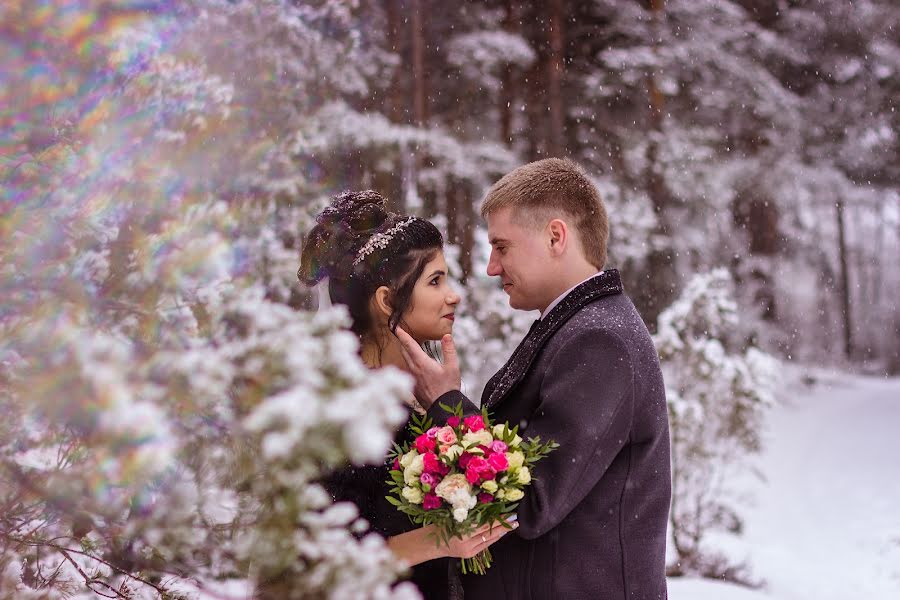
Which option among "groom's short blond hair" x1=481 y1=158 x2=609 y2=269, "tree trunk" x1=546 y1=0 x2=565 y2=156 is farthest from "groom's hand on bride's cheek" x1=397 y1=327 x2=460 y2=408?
"tree trunk" x1=546 y1=0 x2=565 y2=156

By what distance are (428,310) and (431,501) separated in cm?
82

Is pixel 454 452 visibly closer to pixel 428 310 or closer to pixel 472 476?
pixel 472 476

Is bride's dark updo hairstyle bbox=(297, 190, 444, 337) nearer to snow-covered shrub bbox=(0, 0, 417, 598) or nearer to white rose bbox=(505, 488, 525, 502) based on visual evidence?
snow-covered shrub bbox=(0, 0, 417, 598)

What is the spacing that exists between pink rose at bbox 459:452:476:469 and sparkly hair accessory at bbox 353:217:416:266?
931mm

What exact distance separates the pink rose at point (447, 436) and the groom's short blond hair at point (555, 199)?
30.9 inches

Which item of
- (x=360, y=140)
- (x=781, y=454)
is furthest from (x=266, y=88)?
(x=781, y=454)

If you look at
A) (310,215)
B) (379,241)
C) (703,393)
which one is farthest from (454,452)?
(703,393)

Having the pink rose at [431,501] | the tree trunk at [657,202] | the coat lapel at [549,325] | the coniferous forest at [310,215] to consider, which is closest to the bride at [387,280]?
the coat lapel at [549,325]

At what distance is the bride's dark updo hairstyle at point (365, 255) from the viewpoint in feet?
9.26

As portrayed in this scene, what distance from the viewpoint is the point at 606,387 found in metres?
2.27

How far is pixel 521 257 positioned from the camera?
8.79 ft

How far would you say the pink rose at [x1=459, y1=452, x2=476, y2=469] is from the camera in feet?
7.04

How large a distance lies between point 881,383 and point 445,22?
11.9 m

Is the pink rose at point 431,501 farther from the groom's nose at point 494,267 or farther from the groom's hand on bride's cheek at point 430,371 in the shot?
the groom's nose at point 494,267
